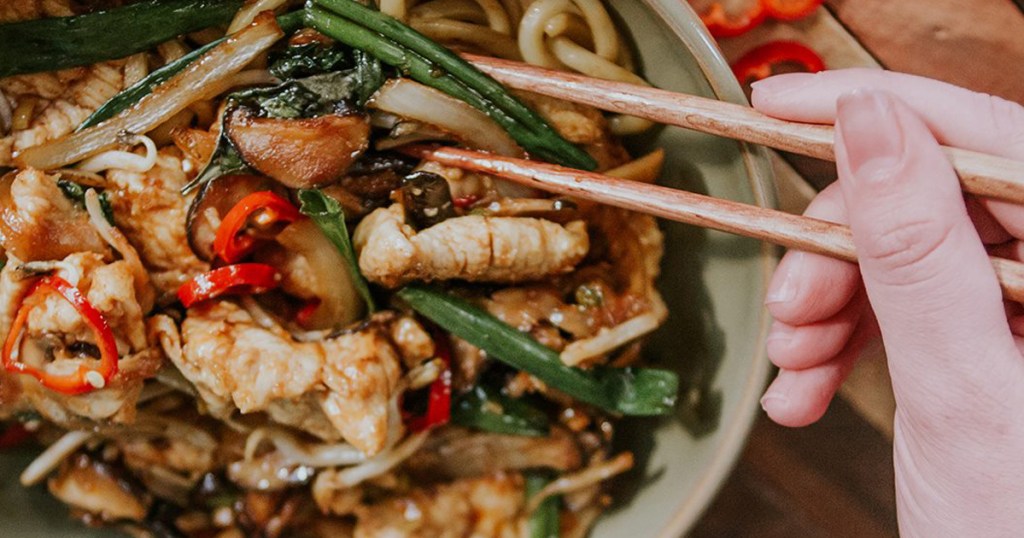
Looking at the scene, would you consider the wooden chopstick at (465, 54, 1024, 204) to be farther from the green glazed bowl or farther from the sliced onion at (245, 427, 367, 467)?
the sliced onion at (245, 427, 367, 467)

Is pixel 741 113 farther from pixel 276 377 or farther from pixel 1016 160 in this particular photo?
pixel 276 377

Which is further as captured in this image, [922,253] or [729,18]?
[729,18]

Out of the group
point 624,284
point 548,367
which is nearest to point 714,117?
point 624,284

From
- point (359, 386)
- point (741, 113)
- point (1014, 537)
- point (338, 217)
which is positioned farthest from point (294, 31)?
point (1014, 537)

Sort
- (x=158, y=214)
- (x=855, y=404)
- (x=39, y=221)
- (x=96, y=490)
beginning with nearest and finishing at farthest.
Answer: (x=39, y=221)
(x=158, y=214)
(x=96, y=490)
(x=855, y=404)

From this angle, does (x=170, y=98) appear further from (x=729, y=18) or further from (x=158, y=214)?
(x=729, y=18)

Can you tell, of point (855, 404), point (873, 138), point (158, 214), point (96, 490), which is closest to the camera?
point (873, 138)

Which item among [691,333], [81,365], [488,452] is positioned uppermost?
[81,365]

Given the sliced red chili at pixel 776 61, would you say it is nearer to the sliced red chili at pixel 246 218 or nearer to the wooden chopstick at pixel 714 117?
the wooden chopstick at pixel 714 117
